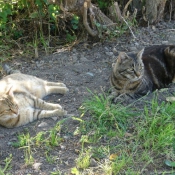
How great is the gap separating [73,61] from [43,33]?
3.78 ft

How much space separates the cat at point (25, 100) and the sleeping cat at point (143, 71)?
0.77 metres

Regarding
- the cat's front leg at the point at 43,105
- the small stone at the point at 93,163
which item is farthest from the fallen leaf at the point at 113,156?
the cat's front leg at the point at 43,105

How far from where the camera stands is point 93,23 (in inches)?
249

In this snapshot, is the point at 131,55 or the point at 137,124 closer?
the point at 137,124

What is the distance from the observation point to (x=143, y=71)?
5.17 metres

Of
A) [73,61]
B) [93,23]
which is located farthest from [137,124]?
[93,23]

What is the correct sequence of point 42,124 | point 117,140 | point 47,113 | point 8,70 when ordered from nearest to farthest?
point 117,140 < point 42,124 < point 47,113 < point 8,70

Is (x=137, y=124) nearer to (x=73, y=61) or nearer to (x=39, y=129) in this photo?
(x=39, y=129)

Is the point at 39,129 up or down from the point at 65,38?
down

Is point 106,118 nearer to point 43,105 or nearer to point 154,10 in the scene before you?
point 43,105

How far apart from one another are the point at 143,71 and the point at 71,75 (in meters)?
1.14

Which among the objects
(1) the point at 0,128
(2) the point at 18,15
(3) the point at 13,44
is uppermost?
(2) the point at 18,15

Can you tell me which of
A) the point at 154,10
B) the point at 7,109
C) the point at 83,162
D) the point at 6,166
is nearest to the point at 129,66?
the point at 7,109

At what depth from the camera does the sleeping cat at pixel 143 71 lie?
5.02m
